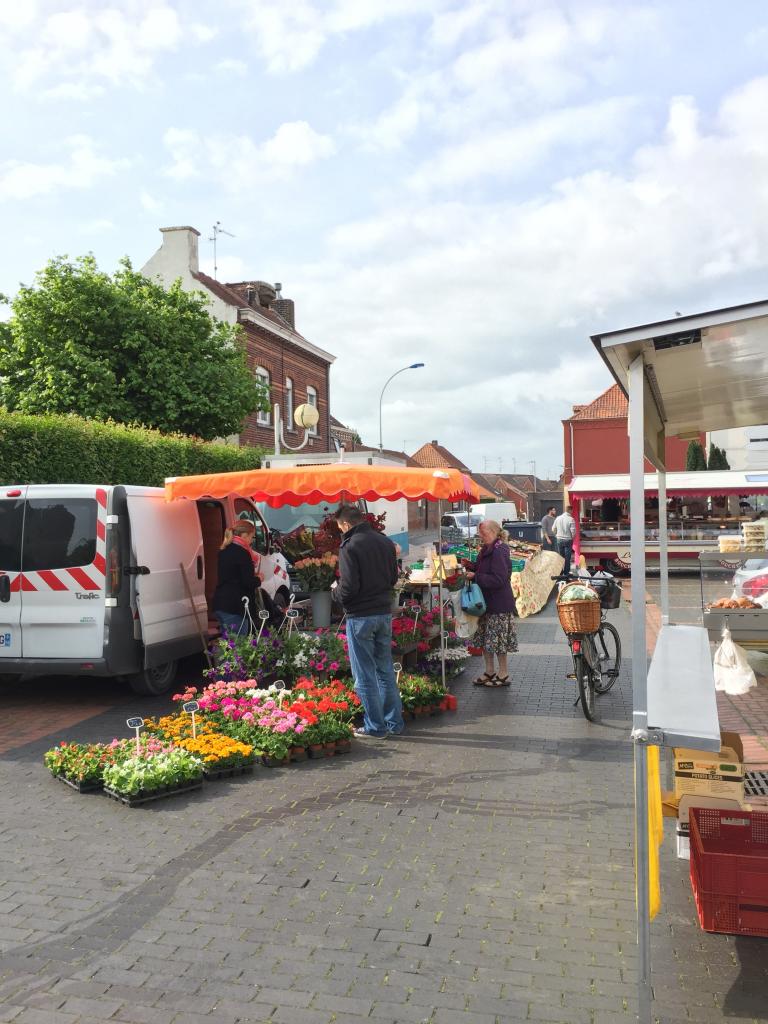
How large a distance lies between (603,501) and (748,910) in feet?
75.8

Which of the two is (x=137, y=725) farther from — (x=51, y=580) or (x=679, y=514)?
(x=679, y=514)

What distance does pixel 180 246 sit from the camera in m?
32.1

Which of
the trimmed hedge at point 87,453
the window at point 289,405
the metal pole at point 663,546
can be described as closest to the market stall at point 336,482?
the metal pole at point 663,546

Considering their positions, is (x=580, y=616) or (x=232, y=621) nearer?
(x=580, y=616)

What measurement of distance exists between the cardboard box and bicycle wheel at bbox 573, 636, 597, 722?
324 centimetres

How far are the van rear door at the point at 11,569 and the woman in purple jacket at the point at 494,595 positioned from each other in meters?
4.52

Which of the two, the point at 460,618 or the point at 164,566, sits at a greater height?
the point at 164,566

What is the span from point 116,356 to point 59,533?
1425 cm

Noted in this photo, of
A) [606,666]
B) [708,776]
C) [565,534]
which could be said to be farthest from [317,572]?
[565,534]

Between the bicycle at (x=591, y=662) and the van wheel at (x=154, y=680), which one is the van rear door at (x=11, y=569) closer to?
the van wheel at (x=154, y=680)

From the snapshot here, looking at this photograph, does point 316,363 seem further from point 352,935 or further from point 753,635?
point 352,935

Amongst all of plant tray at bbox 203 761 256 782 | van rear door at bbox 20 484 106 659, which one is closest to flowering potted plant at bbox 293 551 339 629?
van rear door at bbox 20 484 106 659

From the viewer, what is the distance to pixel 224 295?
105 feet

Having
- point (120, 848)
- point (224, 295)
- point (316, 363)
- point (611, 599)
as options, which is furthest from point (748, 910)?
point (316, 363)
